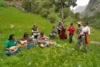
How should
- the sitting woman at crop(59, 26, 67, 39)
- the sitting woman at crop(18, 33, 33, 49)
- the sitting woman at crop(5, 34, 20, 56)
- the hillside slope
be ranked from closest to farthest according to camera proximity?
1. the sitting woman at crop(5, 34, 20, 56)
2. the sitting woman at crop(18, 33, 33, 49)
3. the sitting woman at crop(59, 26, 67, 39)
4. the hillside slope

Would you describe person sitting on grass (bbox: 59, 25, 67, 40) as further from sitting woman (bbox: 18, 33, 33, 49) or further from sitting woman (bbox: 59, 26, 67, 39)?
sitting woman (bbox: 18, 33, 33, 49)

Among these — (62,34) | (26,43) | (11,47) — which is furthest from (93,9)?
(11,47)

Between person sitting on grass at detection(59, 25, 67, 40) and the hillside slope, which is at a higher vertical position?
the hillside slope

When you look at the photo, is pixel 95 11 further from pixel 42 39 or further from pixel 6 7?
pixel 42 39

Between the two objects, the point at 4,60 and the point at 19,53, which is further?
the point at 19,53

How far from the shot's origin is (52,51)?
74.2 ft

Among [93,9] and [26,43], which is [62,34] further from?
[93,9]

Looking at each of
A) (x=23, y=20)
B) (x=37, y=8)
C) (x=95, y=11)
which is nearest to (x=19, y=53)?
(x=23, y=20)

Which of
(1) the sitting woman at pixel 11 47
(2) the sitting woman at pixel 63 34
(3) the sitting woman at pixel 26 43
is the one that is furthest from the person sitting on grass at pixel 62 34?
(1) the sitting woman at pixel 11 47

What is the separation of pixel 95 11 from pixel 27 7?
322 ft

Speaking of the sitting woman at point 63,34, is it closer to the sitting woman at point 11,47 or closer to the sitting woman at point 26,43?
the sitting woman at point 26,43

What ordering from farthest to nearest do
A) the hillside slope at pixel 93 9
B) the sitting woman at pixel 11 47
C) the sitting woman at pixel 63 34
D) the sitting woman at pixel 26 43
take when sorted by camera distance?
the hillside slope at pixel 93 9
the sitting woman at pixel 63 34
the sitting woman at pixel 26 43
the sitting woman at pixel 11 47

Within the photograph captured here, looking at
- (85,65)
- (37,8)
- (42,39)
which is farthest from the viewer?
(37,8)

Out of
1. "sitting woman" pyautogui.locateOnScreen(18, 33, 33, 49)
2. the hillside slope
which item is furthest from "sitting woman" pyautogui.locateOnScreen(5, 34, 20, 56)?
the hillside slope
